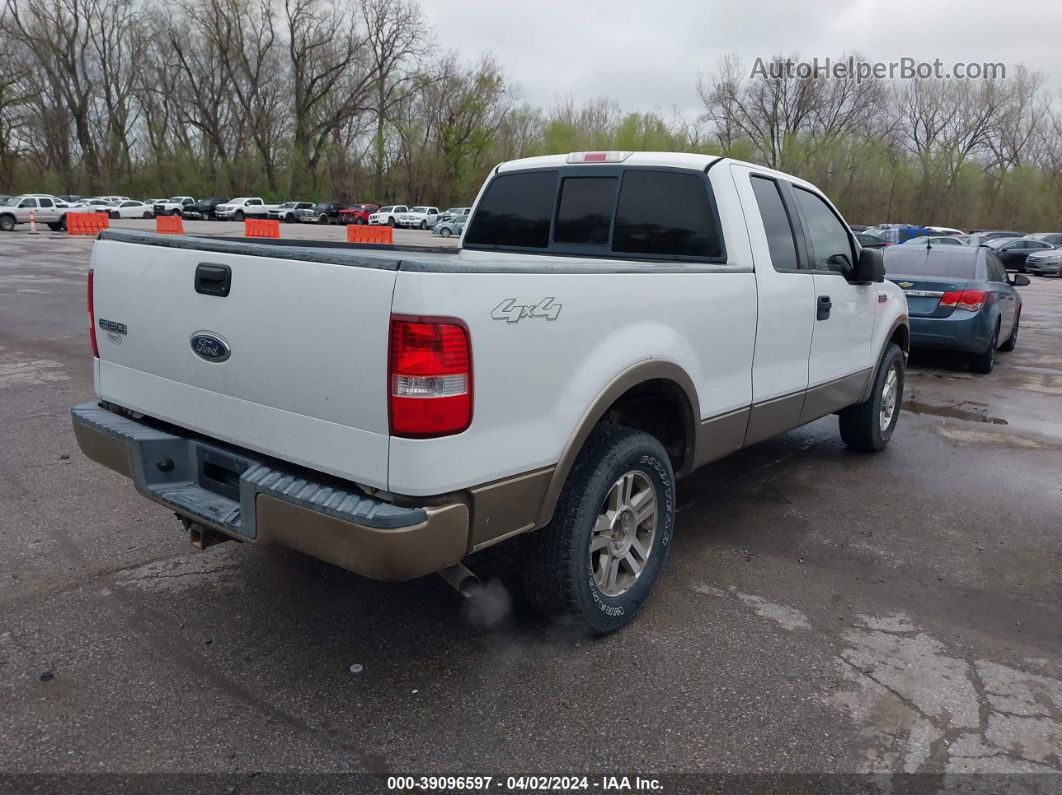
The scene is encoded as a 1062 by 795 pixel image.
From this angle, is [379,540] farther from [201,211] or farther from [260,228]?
[201,211]

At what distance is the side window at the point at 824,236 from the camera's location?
4914 millimetres

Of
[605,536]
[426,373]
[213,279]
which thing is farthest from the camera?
[605,536]

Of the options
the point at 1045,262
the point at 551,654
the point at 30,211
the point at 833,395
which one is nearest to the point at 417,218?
the point at 30,211

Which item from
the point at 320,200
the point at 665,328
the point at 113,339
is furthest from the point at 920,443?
the point at 320,200

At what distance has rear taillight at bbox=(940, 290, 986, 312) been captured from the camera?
32.1 feet

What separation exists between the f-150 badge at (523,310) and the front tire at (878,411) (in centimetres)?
385

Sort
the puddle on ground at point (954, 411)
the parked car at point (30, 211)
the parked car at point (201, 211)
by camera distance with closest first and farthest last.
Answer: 1. the puddle on ground at point (954, 411)
2. the parked car at point (30, 211)
3. the parked car at point (201, 211)

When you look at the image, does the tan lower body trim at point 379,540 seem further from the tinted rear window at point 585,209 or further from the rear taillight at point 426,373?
the tinted rear window at point 585,209

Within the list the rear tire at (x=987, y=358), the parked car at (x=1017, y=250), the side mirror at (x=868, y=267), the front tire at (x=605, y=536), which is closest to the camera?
the front tire at (x=605, y=536)

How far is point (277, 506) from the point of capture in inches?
107

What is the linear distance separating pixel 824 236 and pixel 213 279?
368 centimetres

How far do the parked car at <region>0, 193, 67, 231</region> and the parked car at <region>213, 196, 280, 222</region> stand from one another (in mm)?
17671

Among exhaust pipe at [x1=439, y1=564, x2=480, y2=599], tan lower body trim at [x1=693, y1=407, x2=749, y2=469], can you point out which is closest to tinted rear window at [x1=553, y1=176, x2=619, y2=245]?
tan lower body trim at [x1=693, y1=407, x2=749, y2=469]

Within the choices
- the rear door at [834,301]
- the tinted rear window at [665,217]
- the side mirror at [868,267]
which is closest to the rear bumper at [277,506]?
the tinted rear window at [665,217]
